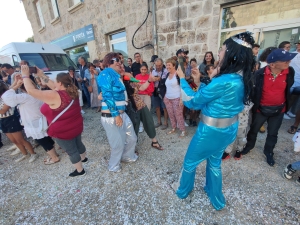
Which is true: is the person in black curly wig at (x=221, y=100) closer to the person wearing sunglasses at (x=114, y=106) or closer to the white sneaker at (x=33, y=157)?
the person wearing sunglasses at (x=114, y=106)

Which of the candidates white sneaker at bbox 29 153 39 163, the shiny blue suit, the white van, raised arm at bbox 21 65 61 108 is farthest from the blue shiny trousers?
the white van

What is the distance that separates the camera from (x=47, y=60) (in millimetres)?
6070

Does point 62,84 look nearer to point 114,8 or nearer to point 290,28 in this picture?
point 290,28

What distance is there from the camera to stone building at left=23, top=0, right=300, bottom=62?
12.5 ft

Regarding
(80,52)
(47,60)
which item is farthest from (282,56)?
(80,52)

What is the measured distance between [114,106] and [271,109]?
2375 millimetres

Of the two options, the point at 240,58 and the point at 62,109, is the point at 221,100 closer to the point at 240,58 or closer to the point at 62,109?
the point at 240,58

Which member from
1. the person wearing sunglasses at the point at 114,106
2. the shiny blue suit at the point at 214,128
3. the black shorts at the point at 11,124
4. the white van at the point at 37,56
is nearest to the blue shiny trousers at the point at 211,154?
the shiny blue suit at the point at 214,128

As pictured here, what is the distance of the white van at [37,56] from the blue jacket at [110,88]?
4694mm

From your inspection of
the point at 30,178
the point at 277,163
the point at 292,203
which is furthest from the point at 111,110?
the point at 277,163

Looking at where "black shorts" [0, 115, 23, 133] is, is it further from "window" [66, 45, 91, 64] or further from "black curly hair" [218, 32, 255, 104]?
"window" [66, 45, 91, 64]

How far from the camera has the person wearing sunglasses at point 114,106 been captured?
1976 mm

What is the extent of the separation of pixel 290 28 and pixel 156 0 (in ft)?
13.0

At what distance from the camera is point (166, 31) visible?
521cm
